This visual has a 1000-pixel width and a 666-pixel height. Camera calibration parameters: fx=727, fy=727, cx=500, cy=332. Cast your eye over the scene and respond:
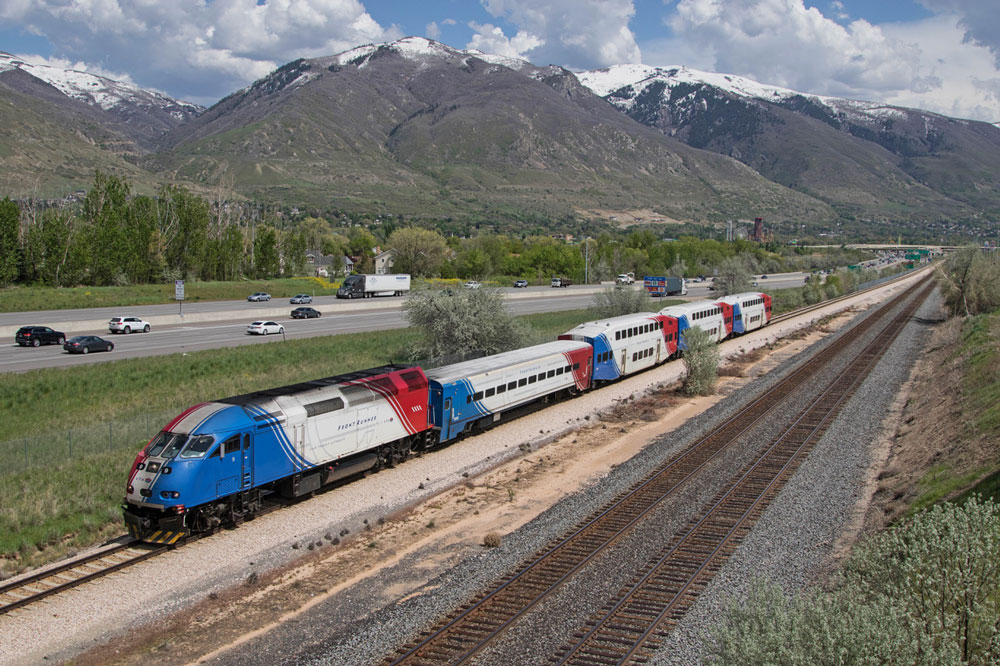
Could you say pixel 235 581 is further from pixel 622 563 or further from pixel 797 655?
pixel 797 655

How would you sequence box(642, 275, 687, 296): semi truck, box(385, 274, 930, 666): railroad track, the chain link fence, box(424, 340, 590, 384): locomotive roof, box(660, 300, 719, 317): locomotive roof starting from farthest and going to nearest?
1. box(642, 275, 687, 296): semi truck
2. box(660, 300, 719, 317): locomotive roof
3. box(424, 340, 590, 384): locomotive roof
4. the chain link fence
5. box(385, 274, 930, 666): railroad track

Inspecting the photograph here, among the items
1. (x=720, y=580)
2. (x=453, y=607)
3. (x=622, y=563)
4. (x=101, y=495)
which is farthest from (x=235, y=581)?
(x=720, y=580)

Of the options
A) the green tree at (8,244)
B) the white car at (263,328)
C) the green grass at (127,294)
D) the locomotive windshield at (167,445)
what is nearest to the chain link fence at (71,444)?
the locomotive windshield at (167,445)

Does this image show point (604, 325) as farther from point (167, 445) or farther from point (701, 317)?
point (167, 445)

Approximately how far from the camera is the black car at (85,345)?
49.4 meters

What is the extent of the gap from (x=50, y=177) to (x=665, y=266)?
15809 cm

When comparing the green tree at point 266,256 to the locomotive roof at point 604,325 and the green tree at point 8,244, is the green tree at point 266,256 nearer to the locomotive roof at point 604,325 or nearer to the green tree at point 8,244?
the green tree at point 8,244

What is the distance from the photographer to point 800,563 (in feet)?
56.9

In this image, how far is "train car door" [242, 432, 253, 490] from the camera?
1966 cm

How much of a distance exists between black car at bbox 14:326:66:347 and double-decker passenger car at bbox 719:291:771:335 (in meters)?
51.6

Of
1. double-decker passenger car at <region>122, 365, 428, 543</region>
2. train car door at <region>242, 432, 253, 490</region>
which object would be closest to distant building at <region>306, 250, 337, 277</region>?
double-decker passenger car at <region>122, 365, 428, 543</region>

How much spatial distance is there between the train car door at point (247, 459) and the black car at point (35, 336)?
41.1m

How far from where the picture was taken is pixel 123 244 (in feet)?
282

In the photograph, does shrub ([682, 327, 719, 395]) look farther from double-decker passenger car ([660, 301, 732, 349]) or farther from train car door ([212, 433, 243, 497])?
train car door ([212, 433, 243, 497])
